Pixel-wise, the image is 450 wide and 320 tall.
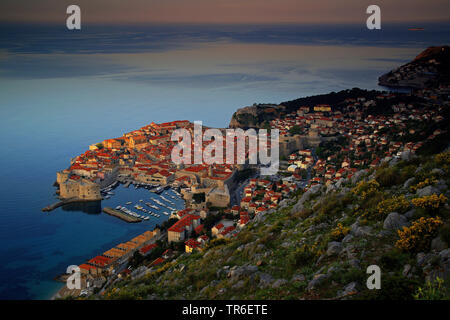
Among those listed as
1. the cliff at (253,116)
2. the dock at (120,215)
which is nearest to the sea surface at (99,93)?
the dock at (120,215)

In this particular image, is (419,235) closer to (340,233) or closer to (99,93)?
(340,233)

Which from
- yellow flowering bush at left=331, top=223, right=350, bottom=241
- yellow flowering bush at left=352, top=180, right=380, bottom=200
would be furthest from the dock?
yellow flowering bush at left=331, top=223, right=350, bottom=241

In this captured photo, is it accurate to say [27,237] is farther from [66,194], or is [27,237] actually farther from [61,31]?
[61,31]

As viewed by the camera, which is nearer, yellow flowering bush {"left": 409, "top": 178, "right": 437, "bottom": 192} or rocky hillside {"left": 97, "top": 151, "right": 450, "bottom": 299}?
rocky hillside {"left": 97, "top": 151, "right": 450, "bottom": 299}

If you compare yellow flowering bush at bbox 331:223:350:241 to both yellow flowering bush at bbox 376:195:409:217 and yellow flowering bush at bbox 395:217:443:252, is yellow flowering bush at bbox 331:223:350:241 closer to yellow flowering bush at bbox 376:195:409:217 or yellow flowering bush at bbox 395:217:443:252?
yellow flowering bush at bbox 376:195:409:217

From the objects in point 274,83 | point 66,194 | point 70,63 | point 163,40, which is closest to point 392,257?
point 66,194
